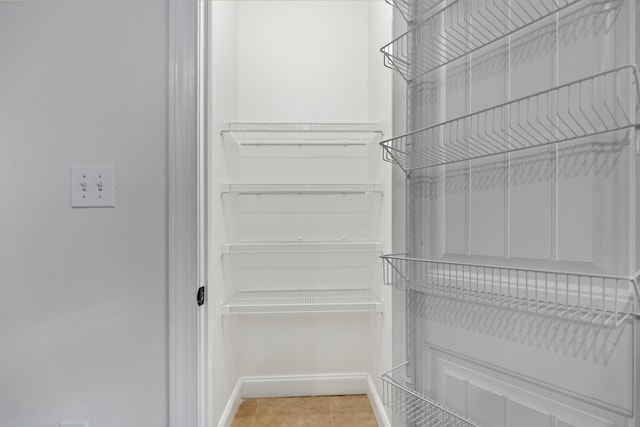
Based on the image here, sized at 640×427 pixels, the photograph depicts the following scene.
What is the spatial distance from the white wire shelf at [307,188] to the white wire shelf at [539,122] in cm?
73

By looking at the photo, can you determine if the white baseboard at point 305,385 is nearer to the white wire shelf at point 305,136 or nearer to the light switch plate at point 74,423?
the light switch plate at point 74,423

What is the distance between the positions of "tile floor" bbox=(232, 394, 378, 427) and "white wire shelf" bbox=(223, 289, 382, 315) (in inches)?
22.5

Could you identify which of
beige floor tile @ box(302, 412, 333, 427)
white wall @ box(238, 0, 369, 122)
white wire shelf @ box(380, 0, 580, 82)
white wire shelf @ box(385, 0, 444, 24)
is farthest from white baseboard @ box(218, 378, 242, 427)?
white wire shelf @ box(385, 0, 444, 24)

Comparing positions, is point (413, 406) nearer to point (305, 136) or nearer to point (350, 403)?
point (350, 403)

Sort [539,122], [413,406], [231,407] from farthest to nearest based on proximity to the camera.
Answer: [231,407] < [413,406] < [539,122]

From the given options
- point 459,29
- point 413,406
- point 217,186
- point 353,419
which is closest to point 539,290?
point 413,406

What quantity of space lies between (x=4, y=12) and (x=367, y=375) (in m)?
2.21

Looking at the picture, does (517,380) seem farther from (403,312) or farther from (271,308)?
(271,308)

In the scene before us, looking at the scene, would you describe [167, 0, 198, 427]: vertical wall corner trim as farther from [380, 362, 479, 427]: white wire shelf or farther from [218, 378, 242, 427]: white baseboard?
[218, 378, 242, 427]: white baseboard

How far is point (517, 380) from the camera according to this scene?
86cm

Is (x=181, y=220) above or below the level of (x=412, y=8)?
below

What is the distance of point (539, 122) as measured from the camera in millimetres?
796

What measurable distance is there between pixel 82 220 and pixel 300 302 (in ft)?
3.86

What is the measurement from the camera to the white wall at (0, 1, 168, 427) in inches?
35.1
